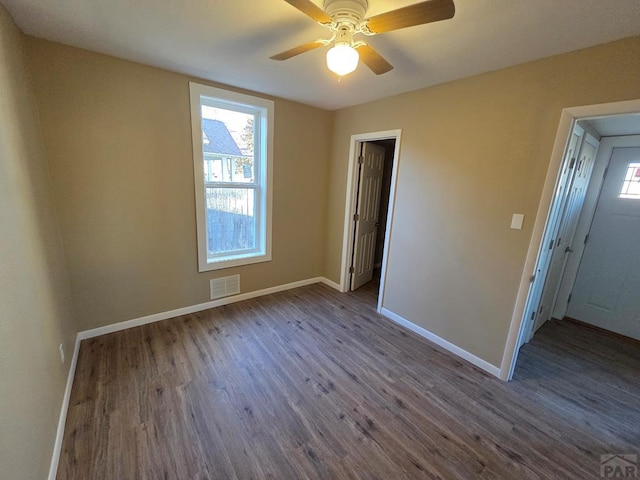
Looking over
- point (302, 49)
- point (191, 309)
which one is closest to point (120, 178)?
point (191, 309)

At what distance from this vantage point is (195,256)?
286 cm

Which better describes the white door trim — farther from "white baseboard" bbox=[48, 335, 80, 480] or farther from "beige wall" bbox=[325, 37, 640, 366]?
"white baseboard" bbox=[48, 335, 80, 480]

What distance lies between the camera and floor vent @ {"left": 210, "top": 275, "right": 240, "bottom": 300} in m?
3.07

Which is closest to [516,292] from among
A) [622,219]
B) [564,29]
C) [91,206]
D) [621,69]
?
[621,69]

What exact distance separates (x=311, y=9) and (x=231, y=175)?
2146 millimetres

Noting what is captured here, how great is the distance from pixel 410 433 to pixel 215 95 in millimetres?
3339

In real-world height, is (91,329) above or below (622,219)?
below

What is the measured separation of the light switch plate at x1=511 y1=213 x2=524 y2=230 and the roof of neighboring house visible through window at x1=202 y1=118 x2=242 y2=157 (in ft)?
9.19

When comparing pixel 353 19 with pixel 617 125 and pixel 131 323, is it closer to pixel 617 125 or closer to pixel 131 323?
pixel 617 125

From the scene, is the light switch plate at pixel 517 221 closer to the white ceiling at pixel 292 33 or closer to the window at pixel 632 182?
the white ceiling at pixel 292 33

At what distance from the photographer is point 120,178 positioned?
232 centimetres

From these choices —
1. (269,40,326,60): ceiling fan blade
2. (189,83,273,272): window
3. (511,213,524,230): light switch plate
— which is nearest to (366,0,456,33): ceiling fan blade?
(269,40,326,60): ceiling fan blade

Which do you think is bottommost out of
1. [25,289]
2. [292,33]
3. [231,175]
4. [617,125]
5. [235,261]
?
[235,261]

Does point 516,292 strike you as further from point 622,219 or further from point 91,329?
point 91,329
